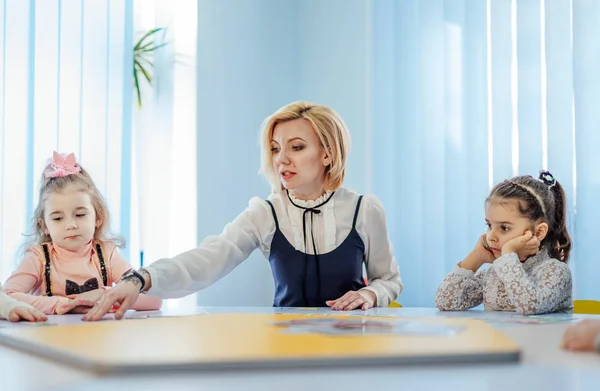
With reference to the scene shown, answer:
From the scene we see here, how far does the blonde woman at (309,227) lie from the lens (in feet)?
5.72

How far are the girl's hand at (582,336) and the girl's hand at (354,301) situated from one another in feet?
2.72

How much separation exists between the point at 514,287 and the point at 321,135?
0.68 m

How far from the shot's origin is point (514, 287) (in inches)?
54.9

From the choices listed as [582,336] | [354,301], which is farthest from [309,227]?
[582,336]

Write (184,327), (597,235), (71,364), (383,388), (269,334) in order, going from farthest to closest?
(597,235)
(184,327)
(269,334)
(71,364)
(383,388)

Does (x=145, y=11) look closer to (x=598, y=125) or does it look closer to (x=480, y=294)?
(x=598, y=125)

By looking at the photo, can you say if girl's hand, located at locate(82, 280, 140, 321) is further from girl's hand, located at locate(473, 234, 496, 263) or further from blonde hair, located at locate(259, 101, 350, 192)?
girl's hand, located at locate(473, 234, 496, 263)

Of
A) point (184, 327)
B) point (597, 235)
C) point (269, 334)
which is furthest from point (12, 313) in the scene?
point (597, 235)

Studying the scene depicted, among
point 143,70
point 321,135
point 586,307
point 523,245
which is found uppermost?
point 143,70

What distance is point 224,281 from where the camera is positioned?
359cm

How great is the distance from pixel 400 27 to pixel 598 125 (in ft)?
3.85

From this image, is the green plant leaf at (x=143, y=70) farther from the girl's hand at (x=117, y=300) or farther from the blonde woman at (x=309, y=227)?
the girl's hand at (x=117, y=300)

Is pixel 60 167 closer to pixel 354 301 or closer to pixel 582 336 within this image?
pixel 354 301

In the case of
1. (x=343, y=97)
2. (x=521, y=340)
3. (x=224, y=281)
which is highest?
(x=343, y=97)
